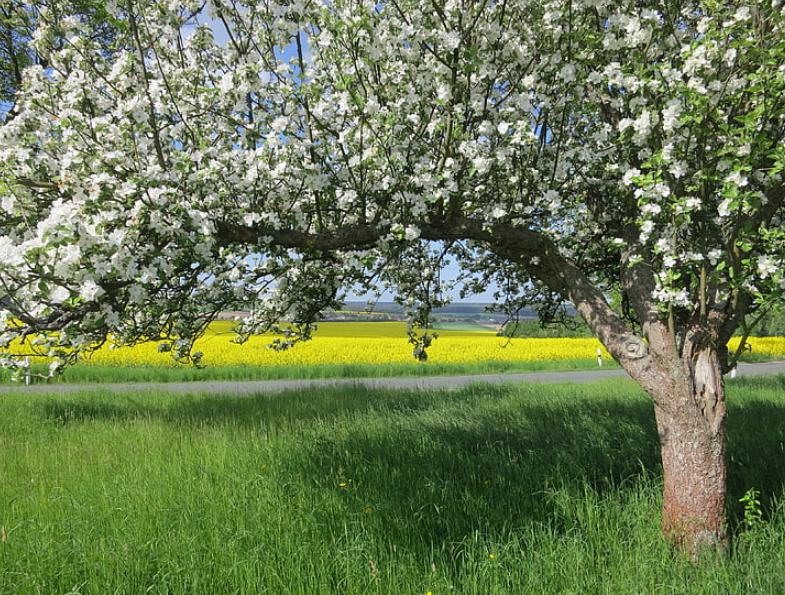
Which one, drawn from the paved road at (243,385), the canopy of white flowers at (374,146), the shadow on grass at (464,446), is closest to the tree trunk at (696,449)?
the canopy of white flowers at (374,146)

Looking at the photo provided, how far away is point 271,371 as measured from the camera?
65.2ft

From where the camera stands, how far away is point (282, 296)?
5266 mm

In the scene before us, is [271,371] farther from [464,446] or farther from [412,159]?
[412,159]

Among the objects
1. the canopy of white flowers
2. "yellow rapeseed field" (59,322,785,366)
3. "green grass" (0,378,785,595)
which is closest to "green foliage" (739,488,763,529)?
"green grass" (0,378,785,595)

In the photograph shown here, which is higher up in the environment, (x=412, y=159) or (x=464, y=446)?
(x=412, y=159)

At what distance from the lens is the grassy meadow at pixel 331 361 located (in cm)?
1853

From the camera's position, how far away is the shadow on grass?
16.8 ft

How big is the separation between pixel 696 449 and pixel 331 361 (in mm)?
21557

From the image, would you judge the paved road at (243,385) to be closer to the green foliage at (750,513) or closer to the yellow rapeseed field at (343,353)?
the yellow rapeseed field at (343,353)

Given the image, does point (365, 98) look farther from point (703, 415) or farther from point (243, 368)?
point (243, 368)

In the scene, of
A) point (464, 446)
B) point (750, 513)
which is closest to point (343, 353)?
point (464, 446)

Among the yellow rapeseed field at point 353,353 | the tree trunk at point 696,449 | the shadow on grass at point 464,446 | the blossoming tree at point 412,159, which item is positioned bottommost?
the yellow rapeseed field at point 353,353

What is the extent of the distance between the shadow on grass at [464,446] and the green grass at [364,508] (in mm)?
36

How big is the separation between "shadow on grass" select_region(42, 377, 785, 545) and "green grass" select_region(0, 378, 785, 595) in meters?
0.04
